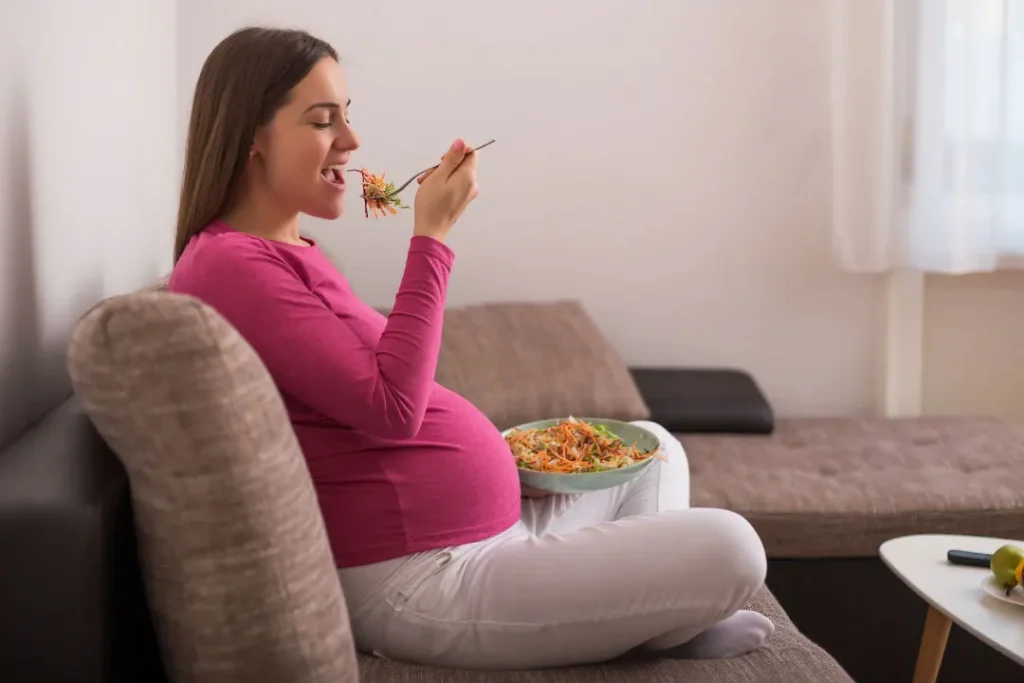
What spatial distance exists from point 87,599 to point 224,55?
2.22 ft

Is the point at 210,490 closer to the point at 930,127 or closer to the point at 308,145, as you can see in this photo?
the point at 308,145

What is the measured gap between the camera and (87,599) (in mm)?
1004

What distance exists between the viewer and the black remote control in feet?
5.65

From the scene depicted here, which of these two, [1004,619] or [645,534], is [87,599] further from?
[1004,619]

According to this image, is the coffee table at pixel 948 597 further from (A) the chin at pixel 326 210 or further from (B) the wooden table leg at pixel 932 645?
(A) the chin at pixel 326 210

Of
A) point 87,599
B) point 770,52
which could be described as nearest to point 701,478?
point 770,52

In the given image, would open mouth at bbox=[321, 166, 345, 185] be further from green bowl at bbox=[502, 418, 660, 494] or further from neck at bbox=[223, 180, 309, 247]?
green bowl at bbox=[502, 418, 660, 494]

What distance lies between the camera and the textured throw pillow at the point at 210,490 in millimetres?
967

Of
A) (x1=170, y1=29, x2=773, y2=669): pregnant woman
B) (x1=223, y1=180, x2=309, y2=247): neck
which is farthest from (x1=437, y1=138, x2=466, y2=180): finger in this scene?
(x1=223, y1=180, x2=309, y2=247): neck

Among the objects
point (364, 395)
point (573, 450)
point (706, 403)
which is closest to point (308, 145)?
point (364, 395)

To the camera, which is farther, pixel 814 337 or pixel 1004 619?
pixel 814 337

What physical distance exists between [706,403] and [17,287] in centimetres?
171

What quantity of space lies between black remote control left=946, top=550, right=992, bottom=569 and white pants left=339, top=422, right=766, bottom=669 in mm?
630

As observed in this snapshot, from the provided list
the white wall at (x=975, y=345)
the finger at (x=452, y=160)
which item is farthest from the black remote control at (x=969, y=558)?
the white wall at (x=975, y=345)
